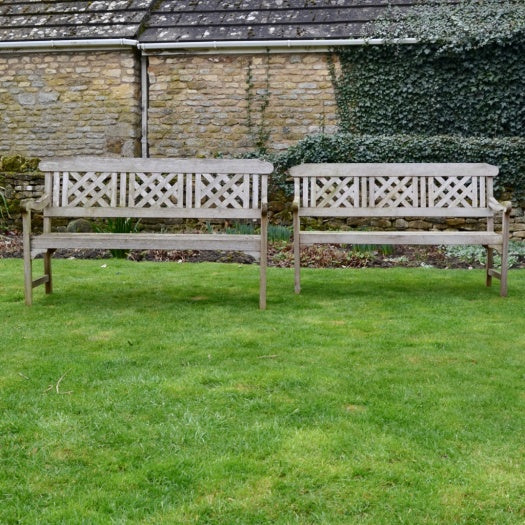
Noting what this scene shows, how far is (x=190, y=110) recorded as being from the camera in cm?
1373

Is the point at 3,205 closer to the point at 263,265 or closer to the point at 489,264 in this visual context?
the point at 263,265

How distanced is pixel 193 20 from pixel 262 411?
11.7 metres

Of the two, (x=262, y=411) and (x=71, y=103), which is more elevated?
(x=71, y=103)

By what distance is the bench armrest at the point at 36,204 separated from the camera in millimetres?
6207

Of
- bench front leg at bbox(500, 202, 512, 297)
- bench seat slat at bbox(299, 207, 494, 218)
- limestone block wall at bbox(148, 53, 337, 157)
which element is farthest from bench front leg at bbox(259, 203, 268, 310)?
limestone block wall at bbox(148, 53, 337, 157)

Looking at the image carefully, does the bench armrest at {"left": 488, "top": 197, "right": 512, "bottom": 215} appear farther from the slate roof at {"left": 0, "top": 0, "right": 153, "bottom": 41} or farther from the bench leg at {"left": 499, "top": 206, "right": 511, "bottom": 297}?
the slate roof at {"left": 0, "top": 0, "right": 153, "bottom": 41}

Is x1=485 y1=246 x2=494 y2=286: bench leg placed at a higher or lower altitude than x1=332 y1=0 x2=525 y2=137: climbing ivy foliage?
lower

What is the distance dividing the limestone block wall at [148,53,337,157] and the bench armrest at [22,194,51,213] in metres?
7.11

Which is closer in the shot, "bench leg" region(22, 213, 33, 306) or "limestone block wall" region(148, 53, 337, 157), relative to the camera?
"bench leg" region(22, 213, 33, 306)

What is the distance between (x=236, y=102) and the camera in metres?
13.6

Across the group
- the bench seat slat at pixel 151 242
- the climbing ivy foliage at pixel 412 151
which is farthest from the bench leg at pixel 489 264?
the climbing ivy foliage at pixel 412 151

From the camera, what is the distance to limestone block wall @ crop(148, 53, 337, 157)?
1343 cm

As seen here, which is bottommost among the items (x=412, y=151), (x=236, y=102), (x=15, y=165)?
(x=15, y=165)

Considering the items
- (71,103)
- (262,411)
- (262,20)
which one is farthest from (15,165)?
(262,411)
